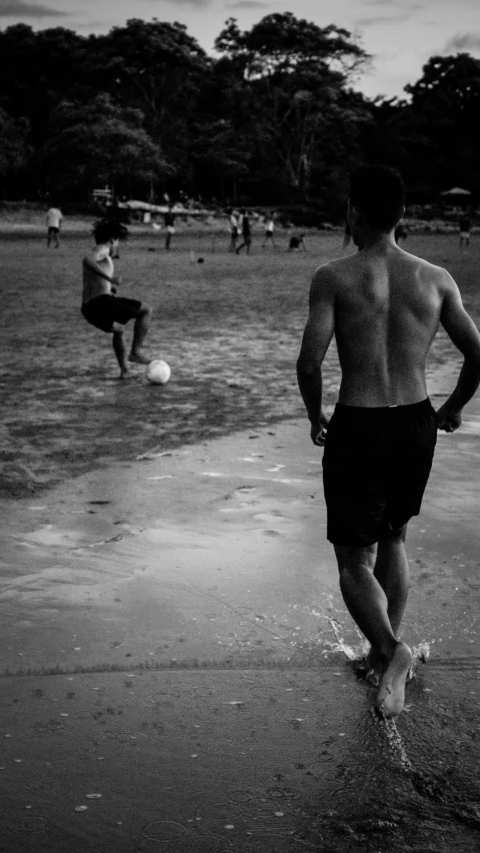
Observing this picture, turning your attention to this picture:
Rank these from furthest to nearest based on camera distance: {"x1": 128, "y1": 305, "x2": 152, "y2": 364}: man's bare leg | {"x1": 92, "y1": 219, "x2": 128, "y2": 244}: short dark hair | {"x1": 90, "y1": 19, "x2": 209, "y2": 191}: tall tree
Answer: {"x1": 90, "y1": 19, "x2": 209, "y2": 191}: tall tree, {"x1": 128, "y1": 305, "x2": 152, "y2": 364}: man's bare leg, {"x1": 92, "y1": 219, "x2": 128, "y2": 244}: short dark hair

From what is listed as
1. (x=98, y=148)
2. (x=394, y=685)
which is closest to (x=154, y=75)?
(x=98, y=148)

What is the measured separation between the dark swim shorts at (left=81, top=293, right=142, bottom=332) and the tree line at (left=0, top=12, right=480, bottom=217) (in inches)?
1585

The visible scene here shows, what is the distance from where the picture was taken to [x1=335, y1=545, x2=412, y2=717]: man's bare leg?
10.3ft

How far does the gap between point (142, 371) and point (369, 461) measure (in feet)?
24.5

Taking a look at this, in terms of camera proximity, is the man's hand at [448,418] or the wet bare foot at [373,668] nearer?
the wet bare foot at [373,668]

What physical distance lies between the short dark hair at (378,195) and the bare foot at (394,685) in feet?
4.36

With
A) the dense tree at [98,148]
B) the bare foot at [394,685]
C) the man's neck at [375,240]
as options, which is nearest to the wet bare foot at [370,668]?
the bare foot at [394,685]

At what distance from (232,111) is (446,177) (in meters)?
18.6

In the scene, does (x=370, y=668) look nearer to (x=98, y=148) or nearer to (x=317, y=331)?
(x=317, y=331)

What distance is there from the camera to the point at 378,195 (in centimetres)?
323

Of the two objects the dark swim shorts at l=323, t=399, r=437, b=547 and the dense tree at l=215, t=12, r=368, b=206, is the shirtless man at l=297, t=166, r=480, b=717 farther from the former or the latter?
the dense tree at l=215, t=12, r=368, b=206

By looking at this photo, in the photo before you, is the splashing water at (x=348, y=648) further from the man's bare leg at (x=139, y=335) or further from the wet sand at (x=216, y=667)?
the man's bare leg at (x=139, y=335)

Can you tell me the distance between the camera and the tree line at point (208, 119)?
51688 millimetres

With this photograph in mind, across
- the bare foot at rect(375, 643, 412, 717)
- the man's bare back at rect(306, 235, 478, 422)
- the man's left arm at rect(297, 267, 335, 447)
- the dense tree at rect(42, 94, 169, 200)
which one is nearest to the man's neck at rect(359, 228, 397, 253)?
the man's bare back at rect(306, 235, 478, 422)
